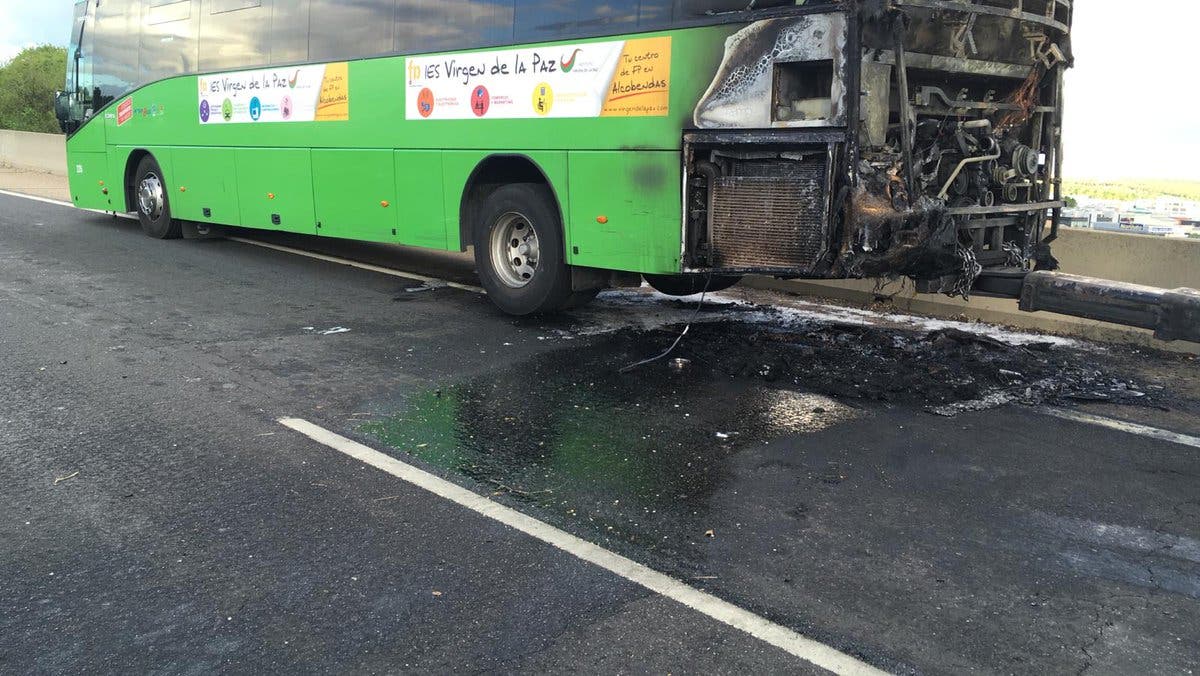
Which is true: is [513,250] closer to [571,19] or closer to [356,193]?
[571,19]

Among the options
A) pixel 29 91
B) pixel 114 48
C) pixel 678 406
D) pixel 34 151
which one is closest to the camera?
pixel 678 406

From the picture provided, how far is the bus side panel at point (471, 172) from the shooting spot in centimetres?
814

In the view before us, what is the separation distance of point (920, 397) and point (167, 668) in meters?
4.92

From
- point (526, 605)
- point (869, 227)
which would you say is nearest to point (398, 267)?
point (869, 227)

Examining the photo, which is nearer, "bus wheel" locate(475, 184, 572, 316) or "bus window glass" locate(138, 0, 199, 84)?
"bus wheel" locate(475, 184, 572, 316)

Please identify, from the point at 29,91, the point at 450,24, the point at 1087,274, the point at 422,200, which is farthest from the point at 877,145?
the point at 29,91

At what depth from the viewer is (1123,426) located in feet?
19.4

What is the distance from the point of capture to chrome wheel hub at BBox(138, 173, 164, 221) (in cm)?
1379

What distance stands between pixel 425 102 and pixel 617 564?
21.7 ft

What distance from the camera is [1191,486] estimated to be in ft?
16.2

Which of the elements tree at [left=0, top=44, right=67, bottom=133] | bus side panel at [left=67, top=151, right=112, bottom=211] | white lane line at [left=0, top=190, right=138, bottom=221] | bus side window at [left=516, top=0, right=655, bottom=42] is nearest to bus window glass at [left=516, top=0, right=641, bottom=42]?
bus side window at [left=516, top=0, right=655, bottom=42]

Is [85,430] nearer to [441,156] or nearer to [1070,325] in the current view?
[441,156]

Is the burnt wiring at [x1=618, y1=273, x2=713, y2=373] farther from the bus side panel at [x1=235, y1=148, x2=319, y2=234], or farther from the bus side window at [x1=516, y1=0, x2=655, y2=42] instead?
the bus side panel at [x1=235, y1=148, x2=319, y2=234]

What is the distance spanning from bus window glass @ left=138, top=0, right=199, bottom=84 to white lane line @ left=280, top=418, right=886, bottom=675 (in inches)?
359
